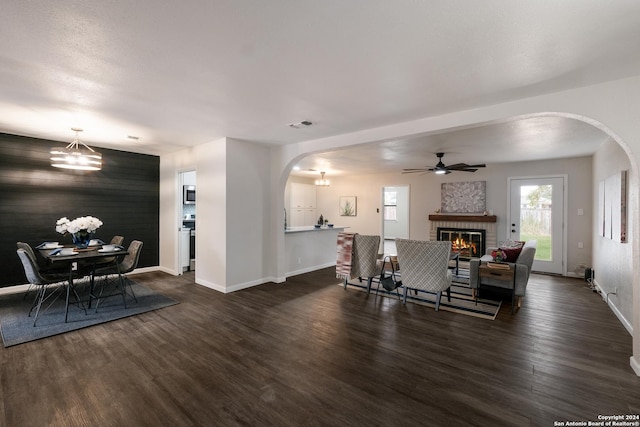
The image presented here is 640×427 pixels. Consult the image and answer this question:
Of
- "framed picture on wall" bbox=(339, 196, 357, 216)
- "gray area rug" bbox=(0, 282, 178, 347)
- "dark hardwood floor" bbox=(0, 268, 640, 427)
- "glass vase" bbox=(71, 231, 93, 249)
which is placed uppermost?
"framed picture on wall" bbox=(339, 196, 357, 216)

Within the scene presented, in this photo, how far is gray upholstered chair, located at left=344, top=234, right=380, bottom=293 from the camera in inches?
179

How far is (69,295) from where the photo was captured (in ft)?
13.3

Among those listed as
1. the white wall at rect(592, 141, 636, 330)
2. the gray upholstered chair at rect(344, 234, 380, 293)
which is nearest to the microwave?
the gray upholstered chair at rect(344, 234, 380, 293)

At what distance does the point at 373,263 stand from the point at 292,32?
3581 millimetres

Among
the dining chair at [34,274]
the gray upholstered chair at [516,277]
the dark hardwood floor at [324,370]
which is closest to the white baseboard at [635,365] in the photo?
the dark hardwood floor at [324,370]

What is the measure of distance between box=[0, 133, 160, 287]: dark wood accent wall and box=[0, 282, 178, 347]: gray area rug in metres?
0.98

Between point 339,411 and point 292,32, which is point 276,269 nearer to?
point 339,411

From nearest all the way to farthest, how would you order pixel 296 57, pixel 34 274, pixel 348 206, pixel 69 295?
pixel 296 57 < pixel 34 274 < pixel 69 295 < pixel 348 206

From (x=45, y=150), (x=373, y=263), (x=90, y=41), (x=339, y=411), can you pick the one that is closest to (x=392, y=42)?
(x=90, y=41)

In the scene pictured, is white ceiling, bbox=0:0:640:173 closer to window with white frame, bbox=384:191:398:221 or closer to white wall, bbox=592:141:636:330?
white wall, bbox=592:141:636:330

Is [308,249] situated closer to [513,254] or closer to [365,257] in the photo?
[365,257]

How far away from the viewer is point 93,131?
4250 millimetres

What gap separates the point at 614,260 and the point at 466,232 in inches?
130

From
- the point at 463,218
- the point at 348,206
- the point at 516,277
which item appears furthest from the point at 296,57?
the point at 348,206
